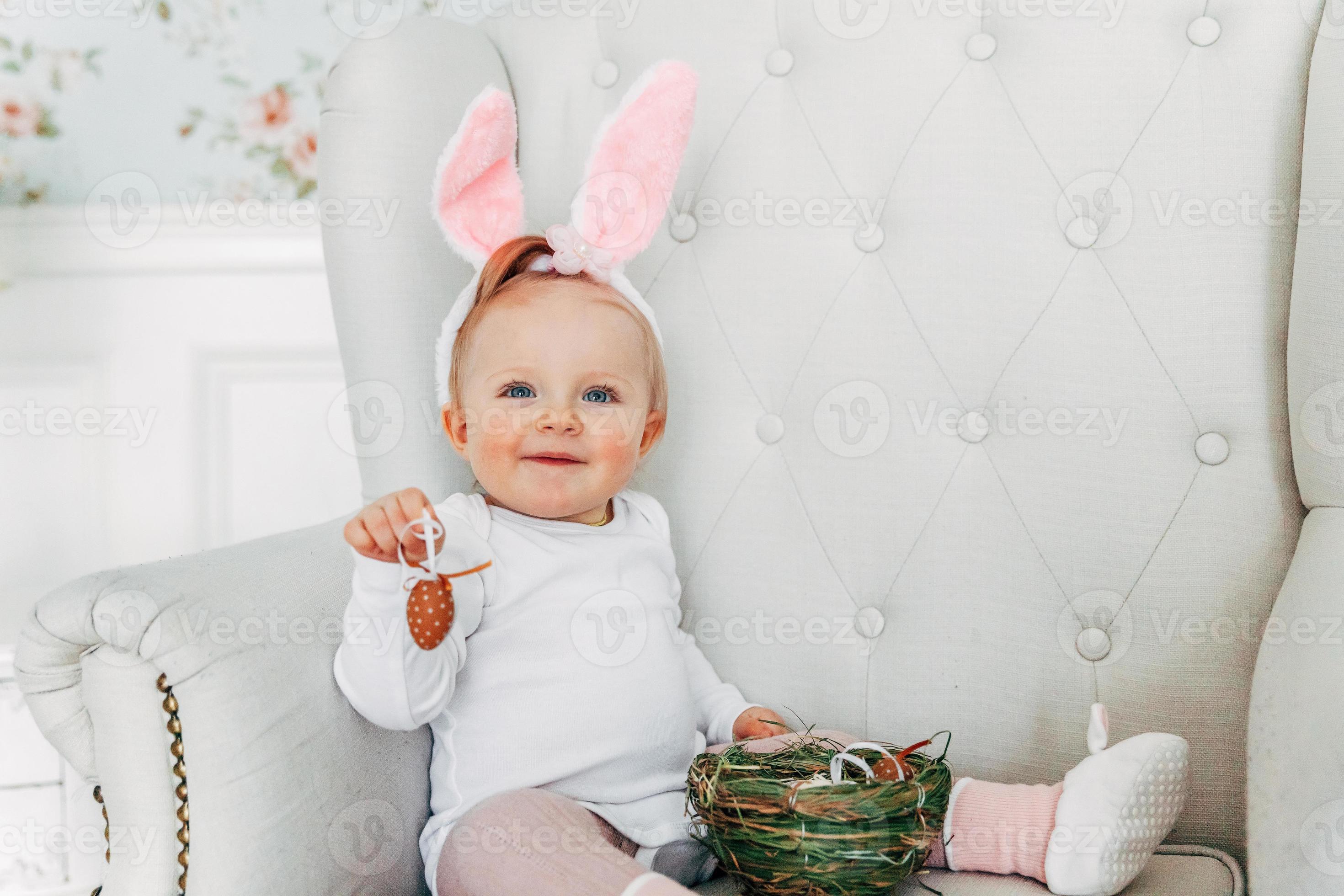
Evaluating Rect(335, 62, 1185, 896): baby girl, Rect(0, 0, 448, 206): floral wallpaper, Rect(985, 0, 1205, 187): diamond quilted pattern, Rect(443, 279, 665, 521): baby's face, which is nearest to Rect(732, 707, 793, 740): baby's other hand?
Rect(335, 62, 1185, 896): baby girl

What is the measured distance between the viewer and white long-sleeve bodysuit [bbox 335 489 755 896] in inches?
32.6

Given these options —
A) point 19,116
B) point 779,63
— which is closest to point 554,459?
point 779,63

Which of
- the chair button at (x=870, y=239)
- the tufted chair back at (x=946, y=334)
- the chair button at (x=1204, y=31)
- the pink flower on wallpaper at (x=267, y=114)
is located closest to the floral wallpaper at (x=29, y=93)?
the pink flower on wallpaper at (x=267, y=114)

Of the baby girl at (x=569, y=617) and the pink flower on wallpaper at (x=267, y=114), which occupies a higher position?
the pink flower on wallpaper at (x=267, y=114)

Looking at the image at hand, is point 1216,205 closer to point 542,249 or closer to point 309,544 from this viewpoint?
point 542,249

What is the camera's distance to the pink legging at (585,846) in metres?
0.71

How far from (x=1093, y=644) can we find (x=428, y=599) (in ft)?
1.99

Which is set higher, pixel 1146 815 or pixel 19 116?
pixel 19 116

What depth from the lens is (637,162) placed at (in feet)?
3.24

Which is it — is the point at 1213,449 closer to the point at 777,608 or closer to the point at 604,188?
the point at 777,608

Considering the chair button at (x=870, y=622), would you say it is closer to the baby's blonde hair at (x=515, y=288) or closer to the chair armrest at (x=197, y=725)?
the baby's blonde hair at (x=515, y=288)

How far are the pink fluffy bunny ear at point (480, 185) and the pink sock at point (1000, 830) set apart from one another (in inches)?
25.4

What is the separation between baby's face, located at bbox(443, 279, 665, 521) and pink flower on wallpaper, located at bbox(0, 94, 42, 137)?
2.91ft

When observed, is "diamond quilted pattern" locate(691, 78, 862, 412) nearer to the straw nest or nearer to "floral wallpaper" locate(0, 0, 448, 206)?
the straw nest
